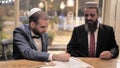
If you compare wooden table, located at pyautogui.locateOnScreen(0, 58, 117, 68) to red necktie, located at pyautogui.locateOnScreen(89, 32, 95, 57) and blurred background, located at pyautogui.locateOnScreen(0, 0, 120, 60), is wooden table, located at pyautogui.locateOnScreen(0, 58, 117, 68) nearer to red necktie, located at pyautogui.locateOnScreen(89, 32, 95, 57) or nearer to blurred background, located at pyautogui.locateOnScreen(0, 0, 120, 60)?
red necktie, located at pyautogui.locateOnScreen(89, 32, 95, 57)

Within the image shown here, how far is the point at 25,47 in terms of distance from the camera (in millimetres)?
Answer: 2170

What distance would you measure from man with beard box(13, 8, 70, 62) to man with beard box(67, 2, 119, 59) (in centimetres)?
61

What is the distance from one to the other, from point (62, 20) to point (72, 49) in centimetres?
203

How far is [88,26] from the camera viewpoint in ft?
9.50

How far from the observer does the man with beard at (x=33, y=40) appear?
6.94 feet

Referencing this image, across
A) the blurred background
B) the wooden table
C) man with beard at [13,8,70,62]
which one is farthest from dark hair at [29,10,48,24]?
the blurred background

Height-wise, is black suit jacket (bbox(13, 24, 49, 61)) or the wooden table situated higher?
black suit jacket (bbox(13, 24, 49, 61))

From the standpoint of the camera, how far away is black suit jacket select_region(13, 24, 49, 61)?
2115mm

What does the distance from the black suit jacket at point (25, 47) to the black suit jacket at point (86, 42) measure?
77 cm

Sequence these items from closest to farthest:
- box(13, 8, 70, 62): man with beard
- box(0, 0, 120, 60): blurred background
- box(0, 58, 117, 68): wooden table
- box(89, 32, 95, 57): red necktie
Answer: box(0, 58, 117, 68): wooden table → box(13, 8, 70, 62): man with beard → box(89, 32, 95, 57): red necktie → box(0, 0, 120, 60): blurred background

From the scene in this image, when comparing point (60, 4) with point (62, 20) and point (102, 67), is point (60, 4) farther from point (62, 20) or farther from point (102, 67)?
point (102, 67)

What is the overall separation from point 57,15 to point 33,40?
2558mm

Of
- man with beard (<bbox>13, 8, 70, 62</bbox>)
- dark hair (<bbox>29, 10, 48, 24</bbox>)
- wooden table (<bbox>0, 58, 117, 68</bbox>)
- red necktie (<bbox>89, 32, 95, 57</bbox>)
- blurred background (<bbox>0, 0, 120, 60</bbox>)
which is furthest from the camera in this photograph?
blurred background (<bbox>0, 0, 120, 60</bbox>)

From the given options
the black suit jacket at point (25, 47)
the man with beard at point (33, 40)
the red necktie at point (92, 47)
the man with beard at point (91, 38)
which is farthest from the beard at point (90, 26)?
the black suit jacket at point (25, 47)
